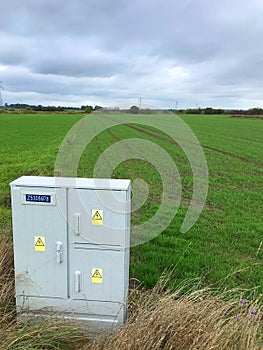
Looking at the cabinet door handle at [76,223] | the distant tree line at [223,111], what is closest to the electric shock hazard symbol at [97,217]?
the cabinet door handle at [76,223]

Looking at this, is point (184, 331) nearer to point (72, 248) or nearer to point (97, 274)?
point (97, 274)

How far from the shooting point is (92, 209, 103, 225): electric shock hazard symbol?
305 centimetres

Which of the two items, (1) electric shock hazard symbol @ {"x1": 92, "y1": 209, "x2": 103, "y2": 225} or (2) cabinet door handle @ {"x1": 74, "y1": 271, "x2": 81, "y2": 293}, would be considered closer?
(1) electric shock hazard symbol @ {"x1": 92, "y1": 209, "x2": 103, "y2": 225}

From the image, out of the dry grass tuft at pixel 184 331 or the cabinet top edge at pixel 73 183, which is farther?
the cabinet top edge at pixel 73 183

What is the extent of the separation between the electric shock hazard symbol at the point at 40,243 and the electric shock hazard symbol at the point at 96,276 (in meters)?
0.53

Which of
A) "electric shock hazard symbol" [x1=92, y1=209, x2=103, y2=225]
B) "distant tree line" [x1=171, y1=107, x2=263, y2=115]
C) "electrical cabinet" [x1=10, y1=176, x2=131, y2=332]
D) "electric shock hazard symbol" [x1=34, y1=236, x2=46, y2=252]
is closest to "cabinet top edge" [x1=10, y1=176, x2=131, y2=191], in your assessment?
"electrical cabinet" [x1=10, y1=176, x2=131, y2=332]

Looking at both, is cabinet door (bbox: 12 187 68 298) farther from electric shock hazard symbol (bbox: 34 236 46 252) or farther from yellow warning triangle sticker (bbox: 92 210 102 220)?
yellow warning triangle sticker (bbox: 92 210 102 220)

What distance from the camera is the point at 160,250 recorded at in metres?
4.98

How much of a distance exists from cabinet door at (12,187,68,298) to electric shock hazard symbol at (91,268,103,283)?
0.90ft

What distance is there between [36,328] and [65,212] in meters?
1.05

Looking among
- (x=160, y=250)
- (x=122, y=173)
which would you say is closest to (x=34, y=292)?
(x=160, y=250)

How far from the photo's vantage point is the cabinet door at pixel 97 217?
9.90ft

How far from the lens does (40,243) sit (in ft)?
10.3

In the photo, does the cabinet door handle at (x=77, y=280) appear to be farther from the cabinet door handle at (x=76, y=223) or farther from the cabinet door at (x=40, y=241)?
the cabinet door handle at (x=76, y=223)
